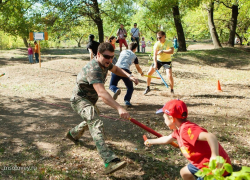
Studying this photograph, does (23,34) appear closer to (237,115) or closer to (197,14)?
(237,115)

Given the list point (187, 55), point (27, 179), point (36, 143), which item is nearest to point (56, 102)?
point (36, 143)

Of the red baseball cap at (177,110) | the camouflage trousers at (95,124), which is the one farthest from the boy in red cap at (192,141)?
the camouflage trousers at (95,124)

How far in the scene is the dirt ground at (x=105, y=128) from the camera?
3932 mm

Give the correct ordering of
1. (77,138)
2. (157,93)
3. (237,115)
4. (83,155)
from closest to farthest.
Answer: (83,155) → (77,138) → (237,115) → (157,93)

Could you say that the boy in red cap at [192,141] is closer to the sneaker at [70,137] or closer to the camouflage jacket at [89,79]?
the camouflage jacket at [89,79]

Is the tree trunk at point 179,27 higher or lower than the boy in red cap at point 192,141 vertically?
higher

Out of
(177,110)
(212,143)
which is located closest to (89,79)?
(177,110)

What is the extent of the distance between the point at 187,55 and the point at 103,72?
16.0 m

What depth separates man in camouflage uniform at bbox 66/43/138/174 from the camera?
336 cm

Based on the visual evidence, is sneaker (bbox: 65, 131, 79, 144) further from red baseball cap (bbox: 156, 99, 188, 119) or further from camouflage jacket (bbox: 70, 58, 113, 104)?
red baseball cap (bbox: 156, 99, 188, 119)

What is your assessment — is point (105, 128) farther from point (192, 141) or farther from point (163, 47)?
point (163, 47)

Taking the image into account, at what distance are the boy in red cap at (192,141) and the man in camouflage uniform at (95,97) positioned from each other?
2.67 feet

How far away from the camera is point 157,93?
360 inches

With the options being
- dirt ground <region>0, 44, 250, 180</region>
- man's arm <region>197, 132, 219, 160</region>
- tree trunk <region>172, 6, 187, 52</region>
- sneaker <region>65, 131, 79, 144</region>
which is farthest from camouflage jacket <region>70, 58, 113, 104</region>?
tree trunk <region>172, 6, 187, 52</region>
